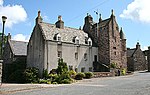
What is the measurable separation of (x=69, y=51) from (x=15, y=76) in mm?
12044

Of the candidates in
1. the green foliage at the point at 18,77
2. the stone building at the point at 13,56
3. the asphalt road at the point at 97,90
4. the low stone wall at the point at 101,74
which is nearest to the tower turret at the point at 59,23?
the stone building at the point at 13,56

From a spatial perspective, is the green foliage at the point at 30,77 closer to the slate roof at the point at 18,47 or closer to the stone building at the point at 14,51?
the stone building at the point at 14,51

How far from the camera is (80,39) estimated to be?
45.2 metres

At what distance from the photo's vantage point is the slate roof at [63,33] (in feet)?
130

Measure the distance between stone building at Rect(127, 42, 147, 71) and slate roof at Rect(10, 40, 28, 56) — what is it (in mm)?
33899

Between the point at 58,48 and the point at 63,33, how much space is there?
14.9 ft

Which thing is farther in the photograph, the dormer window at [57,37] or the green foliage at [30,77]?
the dormer window at [57,37]

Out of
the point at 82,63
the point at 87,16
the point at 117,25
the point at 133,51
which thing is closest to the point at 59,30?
the point at 82,63

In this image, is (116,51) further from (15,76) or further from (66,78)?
(15,76)

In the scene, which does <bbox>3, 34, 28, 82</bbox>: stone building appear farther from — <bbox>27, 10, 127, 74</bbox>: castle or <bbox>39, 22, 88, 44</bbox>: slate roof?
<bbox>39, 22, 88, 44</bbox>: slate roof

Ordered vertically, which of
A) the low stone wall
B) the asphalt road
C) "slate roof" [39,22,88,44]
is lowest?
the asphalt road

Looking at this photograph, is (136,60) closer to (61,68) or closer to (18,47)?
(61,68)

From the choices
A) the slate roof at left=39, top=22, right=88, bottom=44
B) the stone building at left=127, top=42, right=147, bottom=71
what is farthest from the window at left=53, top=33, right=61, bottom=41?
the stone building at left=127, top=42, right=147, bottom=71

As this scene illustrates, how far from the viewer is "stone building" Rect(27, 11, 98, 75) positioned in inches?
1503
